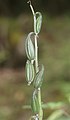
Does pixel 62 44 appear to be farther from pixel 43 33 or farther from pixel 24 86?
pixel 24 86

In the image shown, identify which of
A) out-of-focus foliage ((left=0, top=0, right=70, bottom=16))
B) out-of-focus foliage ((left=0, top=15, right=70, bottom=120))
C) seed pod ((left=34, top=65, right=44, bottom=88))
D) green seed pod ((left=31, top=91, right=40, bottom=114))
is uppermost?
out-of-focus foliage ((left=0, top=0, right=70, bottom=16))

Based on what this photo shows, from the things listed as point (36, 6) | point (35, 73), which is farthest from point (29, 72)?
point (36, 6)

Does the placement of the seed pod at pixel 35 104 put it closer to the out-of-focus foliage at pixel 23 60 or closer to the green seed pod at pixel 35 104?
the green seed pod at pixel 35 104

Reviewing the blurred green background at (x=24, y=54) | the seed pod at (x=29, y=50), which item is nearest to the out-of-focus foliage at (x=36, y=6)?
the blurred green background at (x=24, y=54)

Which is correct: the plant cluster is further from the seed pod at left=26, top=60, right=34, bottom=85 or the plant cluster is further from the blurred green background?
the blurred green background

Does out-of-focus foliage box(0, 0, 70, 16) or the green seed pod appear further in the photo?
out-of-focus foliage box(0, 0, 70, 16)

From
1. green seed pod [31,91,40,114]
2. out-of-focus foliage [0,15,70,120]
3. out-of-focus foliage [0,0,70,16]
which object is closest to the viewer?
green seed pod [31,91,40,114]

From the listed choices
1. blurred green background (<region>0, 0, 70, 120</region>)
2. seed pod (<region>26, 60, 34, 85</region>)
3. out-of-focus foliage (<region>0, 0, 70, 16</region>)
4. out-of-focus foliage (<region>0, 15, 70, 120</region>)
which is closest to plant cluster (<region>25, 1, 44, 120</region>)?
seed pod (<region>26, 60, 34, 85</region>)

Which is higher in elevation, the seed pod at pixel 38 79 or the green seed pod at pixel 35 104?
the seed pod at pixel 38 79

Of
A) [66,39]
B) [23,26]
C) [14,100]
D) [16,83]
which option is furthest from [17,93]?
[23,26]

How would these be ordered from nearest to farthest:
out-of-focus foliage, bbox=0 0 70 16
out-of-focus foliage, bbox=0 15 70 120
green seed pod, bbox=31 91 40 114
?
green seed pod, bbox=31 91 40 114
out-of-focus foliage, bbox=0 15 70 120
out-of-focus foliage, bbox=0 0 70 16
